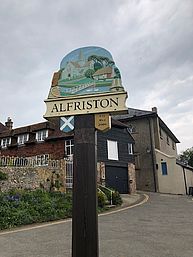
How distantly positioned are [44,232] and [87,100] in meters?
6.60

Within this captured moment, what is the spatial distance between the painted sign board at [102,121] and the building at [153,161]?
78.7 ft

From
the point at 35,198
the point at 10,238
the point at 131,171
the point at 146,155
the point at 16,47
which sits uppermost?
the point at 16,47

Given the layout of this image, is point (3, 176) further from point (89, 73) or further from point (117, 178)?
point (89, 73)

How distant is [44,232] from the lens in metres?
8.38

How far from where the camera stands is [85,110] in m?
3.21

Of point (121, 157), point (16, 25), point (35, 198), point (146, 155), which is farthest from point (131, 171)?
point (16, 25)

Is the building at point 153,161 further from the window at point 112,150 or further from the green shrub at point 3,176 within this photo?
the green shrub at point 3,176

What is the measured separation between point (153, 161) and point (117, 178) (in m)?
5.97

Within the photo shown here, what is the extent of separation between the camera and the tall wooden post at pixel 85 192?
106 inches

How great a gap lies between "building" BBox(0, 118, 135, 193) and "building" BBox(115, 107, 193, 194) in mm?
3156

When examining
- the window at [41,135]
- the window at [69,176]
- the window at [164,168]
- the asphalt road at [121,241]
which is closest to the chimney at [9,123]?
the window at [41,135]

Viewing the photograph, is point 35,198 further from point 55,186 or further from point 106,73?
point 106,73

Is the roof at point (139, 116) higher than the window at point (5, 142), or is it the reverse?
the roof at point (139, 116)

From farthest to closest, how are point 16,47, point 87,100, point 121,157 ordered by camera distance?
point 121,157
point 16,47
point 87,100
